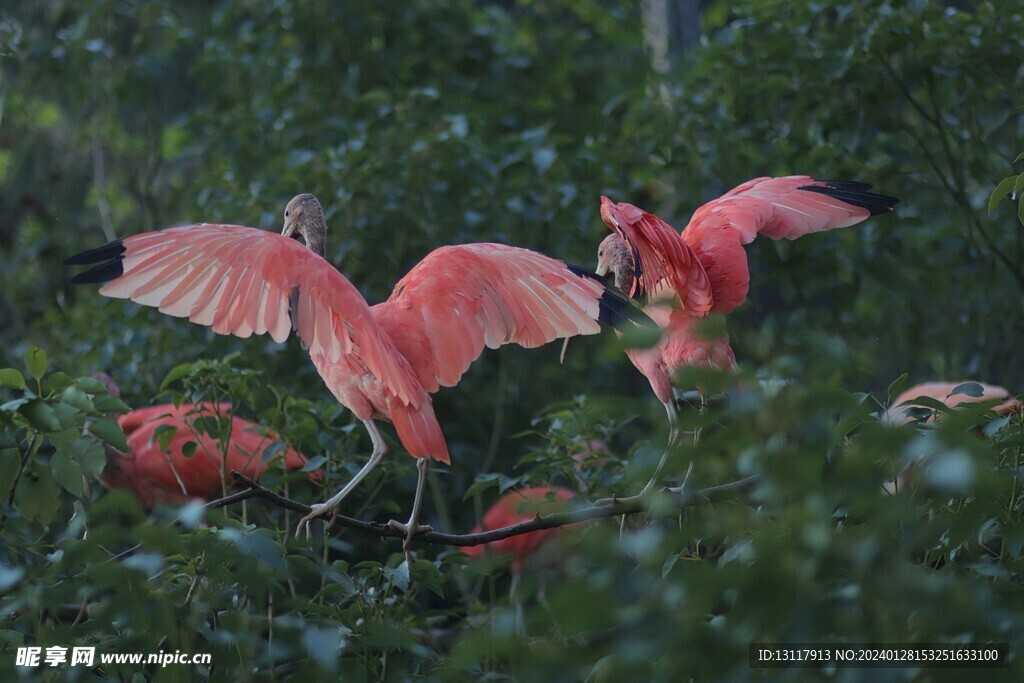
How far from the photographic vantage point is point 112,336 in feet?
16.9

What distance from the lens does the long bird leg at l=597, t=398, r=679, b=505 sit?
54.6 inches

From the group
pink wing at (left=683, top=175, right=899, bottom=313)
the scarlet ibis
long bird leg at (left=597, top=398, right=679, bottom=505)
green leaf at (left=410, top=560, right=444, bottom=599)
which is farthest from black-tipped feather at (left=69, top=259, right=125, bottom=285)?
the scarlet ibis

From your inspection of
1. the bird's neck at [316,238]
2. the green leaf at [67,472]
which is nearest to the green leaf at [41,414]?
the green leaf at [67,472]

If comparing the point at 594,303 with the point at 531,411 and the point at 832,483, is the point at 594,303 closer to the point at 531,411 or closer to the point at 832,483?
the point at 832,483

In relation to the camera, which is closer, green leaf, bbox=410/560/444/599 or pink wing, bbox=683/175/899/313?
green leaf, bbox=410/560/444/599

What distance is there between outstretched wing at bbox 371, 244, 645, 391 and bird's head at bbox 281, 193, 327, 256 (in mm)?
782

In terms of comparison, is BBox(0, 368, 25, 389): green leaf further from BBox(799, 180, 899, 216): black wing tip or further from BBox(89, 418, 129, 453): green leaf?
BBox(799, 180, 899, 216): black wing tip

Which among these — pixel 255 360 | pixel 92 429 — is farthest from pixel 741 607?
pixel 255 360

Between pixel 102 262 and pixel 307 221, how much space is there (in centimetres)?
117

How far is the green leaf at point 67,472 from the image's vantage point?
7.74 feet

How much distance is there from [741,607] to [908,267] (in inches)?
188

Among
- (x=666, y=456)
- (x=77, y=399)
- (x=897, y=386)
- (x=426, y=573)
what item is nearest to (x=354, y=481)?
(x=426, y=573)

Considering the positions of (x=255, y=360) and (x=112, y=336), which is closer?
(x=255, y=360)

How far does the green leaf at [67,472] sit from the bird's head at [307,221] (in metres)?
1.46
